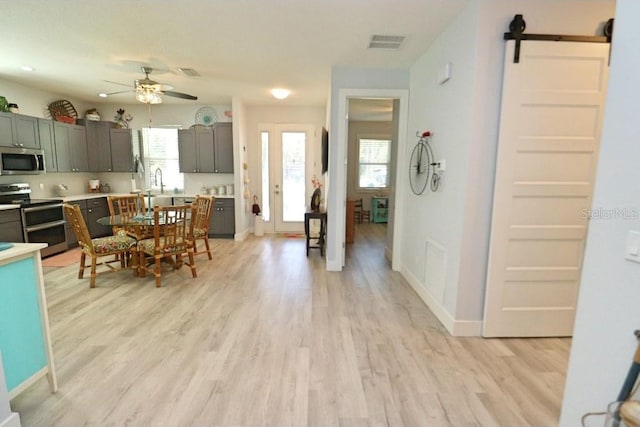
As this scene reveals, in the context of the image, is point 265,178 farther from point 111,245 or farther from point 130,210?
point 111,245

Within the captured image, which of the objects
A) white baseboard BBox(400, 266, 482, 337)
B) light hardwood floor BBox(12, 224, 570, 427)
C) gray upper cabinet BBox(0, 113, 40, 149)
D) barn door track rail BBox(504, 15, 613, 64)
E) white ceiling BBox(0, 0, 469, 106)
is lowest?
light hardwood floor BBox(12, 224, 570, 427)

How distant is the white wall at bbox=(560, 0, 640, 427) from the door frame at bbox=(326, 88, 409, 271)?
266cm

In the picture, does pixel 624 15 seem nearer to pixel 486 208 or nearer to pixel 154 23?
pixel 486 208

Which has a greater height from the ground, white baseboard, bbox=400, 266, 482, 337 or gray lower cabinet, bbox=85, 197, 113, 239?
gray lower cabinet, bbox=85, 197, 113, 239

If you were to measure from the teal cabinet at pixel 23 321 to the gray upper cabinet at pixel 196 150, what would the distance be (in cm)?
451

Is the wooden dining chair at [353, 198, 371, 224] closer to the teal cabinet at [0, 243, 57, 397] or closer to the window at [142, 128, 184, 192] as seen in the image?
the window at [142, 128, 184, 192]

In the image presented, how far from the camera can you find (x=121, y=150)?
5.96 m

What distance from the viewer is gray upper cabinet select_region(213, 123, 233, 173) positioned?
5.89 meters

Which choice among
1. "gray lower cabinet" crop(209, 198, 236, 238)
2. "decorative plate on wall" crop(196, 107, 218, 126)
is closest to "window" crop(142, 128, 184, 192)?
"decorative plate on wall" crop(196, 107, 218, 126)

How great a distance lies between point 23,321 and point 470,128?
10.2 ft

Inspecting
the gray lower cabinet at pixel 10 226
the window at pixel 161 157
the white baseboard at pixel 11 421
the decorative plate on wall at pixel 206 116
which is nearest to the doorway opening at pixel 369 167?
the decorative plate on wall at pixel 206 116

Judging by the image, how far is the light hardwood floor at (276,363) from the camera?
1687 millimetres

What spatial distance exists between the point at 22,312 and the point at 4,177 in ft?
14.4

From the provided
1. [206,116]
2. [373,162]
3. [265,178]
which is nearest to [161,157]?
[206,116]
